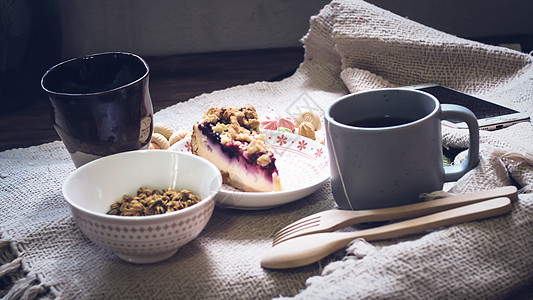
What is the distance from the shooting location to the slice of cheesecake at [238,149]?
2.07 ft

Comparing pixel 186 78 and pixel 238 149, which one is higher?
pixel 238 149

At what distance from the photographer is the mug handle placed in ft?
1.84

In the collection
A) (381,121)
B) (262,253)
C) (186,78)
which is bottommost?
(186,78)

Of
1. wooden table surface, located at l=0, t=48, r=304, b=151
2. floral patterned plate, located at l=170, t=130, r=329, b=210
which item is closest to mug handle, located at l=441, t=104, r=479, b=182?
floral patterned plate, located at l=170, t=130, r=329, b=210

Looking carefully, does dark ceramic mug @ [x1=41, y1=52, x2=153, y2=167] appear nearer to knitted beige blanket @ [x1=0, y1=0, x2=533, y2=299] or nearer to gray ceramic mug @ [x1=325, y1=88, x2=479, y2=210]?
knitted beige blanket @ [x1=0, y1=0, x2=533, y2=299]

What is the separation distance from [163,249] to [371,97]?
0.26m

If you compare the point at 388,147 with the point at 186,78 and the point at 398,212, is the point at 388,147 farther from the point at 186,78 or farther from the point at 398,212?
the point at 186,78

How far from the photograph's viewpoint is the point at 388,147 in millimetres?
527

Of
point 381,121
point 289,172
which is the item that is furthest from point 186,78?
point 381,121

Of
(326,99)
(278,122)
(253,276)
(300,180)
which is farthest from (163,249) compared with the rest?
(326,99)

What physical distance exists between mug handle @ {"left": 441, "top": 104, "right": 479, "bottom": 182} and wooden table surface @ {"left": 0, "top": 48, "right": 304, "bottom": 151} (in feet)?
2.14

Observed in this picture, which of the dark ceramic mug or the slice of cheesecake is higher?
the dark ceramic mug

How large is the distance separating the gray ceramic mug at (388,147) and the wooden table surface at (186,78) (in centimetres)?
63

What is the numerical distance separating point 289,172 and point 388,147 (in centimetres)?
20
